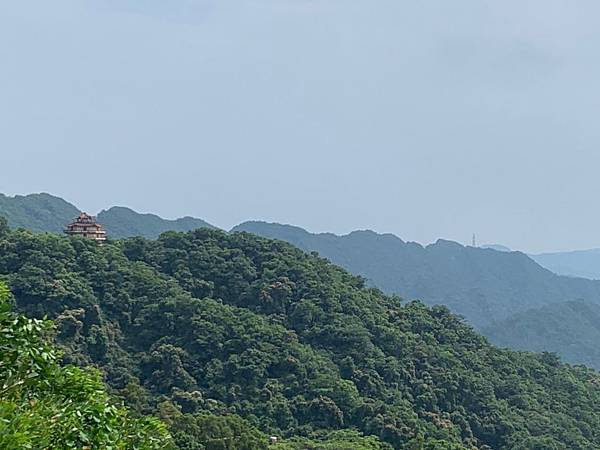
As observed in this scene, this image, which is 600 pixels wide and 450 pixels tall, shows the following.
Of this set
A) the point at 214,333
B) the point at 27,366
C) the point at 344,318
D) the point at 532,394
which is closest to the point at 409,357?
the point at 344,318

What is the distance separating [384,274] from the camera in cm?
11162

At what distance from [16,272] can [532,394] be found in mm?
15061

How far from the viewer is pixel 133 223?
77.5 m

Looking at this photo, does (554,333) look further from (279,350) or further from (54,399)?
(54,399)

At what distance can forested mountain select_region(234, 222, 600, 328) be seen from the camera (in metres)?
107

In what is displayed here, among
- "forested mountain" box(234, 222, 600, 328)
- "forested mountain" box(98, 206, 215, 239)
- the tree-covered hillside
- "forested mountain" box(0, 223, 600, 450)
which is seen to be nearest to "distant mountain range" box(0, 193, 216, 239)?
"forested mountain" box(98, 206, 215, 239)

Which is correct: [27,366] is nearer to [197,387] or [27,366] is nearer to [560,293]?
[197,387]

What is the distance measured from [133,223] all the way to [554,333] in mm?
40192

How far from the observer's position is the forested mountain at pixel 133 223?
71688 mm

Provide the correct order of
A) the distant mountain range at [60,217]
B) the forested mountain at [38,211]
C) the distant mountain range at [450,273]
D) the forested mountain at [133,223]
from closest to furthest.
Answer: the forested mountain at [38,211]
the distant mountain range at [60,217]
the forested mountain at [133,223]
the distant mountain range at [450,273]

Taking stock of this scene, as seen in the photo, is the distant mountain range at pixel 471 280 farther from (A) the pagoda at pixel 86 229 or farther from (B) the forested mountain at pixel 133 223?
(A) the pagoda at pixel 86 229

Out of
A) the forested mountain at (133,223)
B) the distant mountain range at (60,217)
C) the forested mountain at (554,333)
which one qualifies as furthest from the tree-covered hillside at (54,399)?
the forested mountain at (554,333)

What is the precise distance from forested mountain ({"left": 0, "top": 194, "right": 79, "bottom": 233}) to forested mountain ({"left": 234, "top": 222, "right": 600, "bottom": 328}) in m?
46.2

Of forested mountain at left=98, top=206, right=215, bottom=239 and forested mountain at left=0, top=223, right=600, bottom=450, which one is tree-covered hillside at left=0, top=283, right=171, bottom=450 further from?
forested mountain at left=98, top=206, right=215, bottom=239
